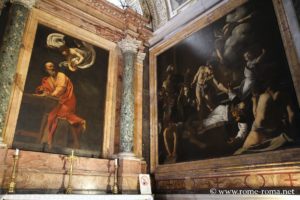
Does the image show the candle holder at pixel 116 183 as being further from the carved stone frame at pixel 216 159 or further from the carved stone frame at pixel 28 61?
the carved stone frame at pixel 216 159

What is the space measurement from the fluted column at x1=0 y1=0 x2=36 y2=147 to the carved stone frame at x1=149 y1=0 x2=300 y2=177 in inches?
154

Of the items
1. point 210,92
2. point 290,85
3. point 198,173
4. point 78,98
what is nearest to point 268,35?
point 290,85

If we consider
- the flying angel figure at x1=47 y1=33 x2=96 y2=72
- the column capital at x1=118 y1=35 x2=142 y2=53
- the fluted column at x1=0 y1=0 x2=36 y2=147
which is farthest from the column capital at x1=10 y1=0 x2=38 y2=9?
the column capital at x1=118 y1=35 x2=142 y2=53

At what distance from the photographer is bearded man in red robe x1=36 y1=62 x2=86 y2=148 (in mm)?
6312

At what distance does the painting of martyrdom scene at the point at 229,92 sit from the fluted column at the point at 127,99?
3.04 feet

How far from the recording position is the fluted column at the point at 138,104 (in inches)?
300

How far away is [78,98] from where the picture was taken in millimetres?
6953

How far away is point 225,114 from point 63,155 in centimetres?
387

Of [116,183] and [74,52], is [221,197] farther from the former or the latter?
[74,52]

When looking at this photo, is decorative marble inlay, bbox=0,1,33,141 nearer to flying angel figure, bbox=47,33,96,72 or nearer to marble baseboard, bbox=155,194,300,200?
flying angel figure, bbox=47,33,96,72

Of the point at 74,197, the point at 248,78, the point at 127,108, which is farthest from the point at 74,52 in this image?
the point at 248,78

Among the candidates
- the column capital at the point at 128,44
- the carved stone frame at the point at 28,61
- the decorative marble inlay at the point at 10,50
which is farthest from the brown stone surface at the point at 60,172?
the column capital at the point at 128,44

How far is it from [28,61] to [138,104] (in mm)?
3286

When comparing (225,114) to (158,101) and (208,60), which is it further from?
(158,101)
